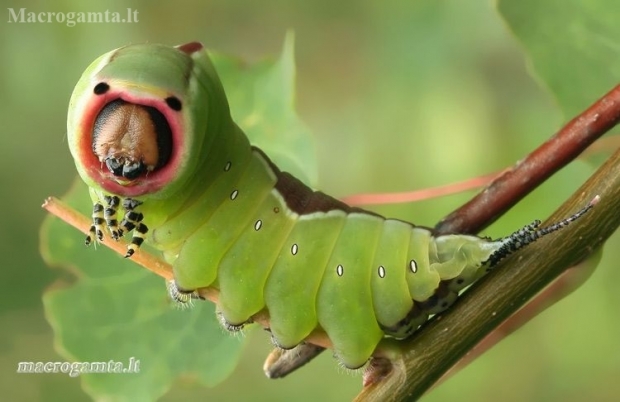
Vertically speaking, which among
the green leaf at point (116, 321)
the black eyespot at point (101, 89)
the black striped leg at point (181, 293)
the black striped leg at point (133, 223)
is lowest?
the green leaf at point (116, 321)

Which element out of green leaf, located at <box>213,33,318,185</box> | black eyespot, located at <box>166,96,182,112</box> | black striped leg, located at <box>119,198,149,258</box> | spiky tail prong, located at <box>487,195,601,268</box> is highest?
spiky tail prong, located at <box>487,195,601,268</box>

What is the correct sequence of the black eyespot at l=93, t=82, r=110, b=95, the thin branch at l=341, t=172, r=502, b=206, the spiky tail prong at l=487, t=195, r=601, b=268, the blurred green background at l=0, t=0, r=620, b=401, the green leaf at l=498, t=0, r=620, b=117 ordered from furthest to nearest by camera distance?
the blurred green background at l=0, t=0, r=620, b=401 → the thin branch at l=341, t=172, r=502, b=206 → the green leaf at l=498, t=0, r=620, b=117 → the spiky tail prong at l=487, t=195, r=601, b=268 → the black eyespot at l=93, t=82, r=110, b=95

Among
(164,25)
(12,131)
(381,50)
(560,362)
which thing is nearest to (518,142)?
(381,50)

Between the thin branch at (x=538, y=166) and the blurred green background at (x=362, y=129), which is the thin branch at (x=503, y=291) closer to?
the thin branch at (x=538, y=166)

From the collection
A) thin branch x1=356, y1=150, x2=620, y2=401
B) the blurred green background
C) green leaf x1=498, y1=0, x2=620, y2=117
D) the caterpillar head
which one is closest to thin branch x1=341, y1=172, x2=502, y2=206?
green leaf x1=498, y1=0, x2=620, y2=117

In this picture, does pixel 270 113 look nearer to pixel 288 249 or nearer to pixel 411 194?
pixel 411 194

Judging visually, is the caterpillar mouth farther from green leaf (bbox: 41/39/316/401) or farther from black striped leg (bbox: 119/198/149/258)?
green leaf (bbox: 41/39/316/401)

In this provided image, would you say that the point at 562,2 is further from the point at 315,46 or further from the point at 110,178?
the point at 315,46

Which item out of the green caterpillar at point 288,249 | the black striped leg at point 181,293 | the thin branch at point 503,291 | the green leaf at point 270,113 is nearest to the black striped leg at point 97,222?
the green caterpillar at point 288,249
